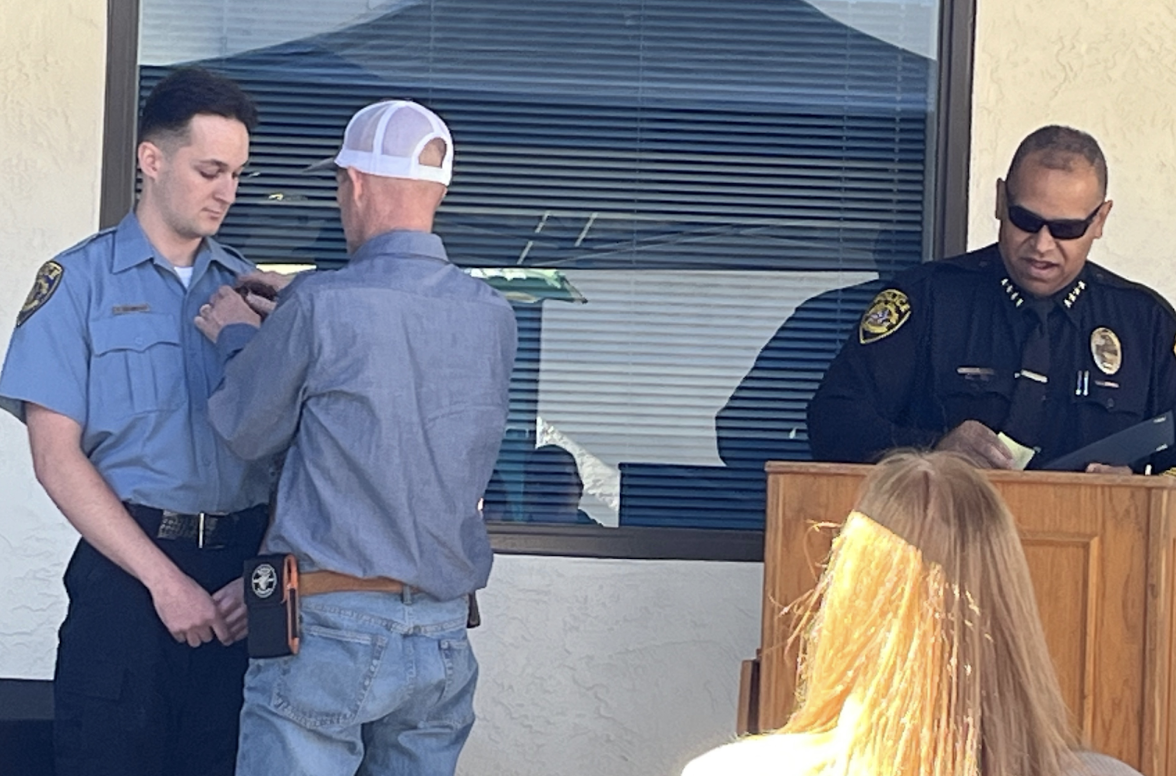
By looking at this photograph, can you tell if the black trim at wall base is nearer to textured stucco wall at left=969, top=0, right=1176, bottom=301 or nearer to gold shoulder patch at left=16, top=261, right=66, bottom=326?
gold shoulder patch at left=16, top=261, right=66, bottom=326

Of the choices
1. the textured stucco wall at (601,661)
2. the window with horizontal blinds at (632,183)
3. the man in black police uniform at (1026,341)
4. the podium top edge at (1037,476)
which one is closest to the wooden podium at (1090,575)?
the podium top edge at (1037,476)

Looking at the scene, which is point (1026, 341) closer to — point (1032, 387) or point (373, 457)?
point (1032, 387)

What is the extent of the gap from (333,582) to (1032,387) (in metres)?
1.48

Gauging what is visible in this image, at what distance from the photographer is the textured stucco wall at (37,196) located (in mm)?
4293

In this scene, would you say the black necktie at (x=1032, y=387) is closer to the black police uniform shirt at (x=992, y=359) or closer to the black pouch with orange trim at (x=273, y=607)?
the black police uniform shirt at (x=992, y=359)

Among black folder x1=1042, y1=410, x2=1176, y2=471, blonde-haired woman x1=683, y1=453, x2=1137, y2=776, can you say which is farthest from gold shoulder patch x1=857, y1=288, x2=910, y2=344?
blonde-haired woman x1=683, y1=453, x2=1137, y2=776

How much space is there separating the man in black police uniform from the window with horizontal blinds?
71 centimetres

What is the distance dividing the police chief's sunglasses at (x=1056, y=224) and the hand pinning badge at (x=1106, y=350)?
9.1 inches

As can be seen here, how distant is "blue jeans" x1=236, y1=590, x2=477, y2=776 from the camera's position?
3.10 meters

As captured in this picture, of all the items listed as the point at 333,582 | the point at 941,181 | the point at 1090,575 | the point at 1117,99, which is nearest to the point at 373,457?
the point at 333,582

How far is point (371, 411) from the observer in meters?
3.12

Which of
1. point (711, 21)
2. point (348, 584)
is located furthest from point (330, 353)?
point (711, 21)

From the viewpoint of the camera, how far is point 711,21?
4.45 meters

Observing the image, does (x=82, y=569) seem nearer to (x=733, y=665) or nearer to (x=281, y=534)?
(x=281, y=534)
